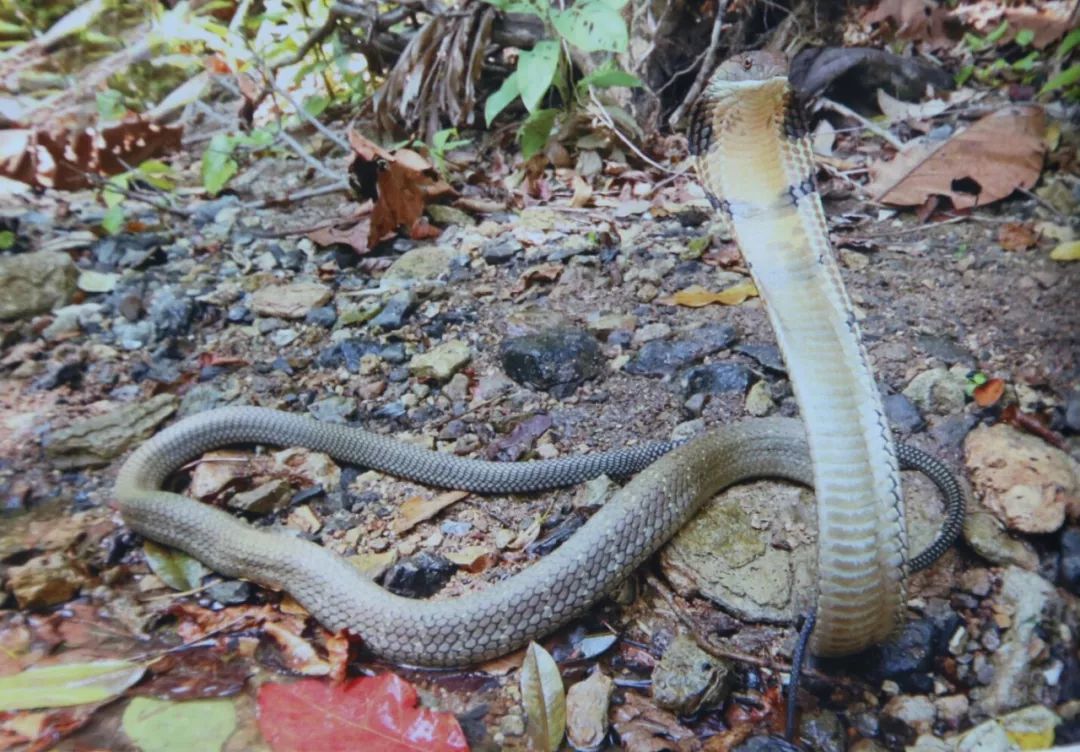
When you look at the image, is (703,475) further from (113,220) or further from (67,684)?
(113,220)

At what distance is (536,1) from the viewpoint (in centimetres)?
324

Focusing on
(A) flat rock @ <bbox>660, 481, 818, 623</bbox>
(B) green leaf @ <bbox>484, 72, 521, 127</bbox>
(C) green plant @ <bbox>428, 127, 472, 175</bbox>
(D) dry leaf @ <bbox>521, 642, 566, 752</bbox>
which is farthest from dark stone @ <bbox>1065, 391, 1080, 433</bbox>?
(C) green plant @ <bbox>428, 127, 472, 175</bbox>

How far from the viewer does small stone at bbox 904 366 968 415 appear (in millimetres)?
2053

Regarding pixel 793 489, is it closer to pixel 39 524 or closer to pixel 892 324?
pixel 892 324

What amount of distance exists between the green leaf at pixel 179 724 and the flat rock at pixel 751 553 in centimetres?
94

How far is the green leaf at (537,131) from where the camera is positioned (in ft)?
11.6

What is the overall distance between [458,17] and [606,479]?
2.55m

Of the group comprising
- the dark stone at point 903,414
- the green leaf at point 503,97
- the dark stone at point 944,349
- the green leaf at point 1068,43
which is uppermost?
the green leaf at point 1068,43

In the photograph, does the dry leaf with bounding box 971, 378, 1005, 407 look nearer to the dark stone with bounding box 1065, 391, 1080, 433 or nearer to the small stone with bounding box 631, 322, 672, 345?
the dark stone with bounding box 1065, 391, 1080, 433

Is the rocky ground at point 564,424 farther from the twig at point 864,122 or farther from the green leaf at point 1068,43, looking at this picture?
the green leaf at point 1068,43

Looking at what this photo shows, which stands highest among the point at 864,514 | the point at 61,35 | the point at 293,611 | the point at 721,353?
the point at 61,35

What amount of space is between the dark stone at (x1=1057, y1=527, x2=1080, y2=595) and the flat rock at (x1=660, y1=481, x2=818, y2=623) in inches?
18.5

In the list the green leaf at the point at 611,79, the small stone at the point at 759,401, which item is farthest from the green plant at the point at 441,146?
the small stone at the point at 759,401

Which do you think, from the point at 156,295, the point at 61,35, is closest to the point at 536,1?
the point at 156,295
